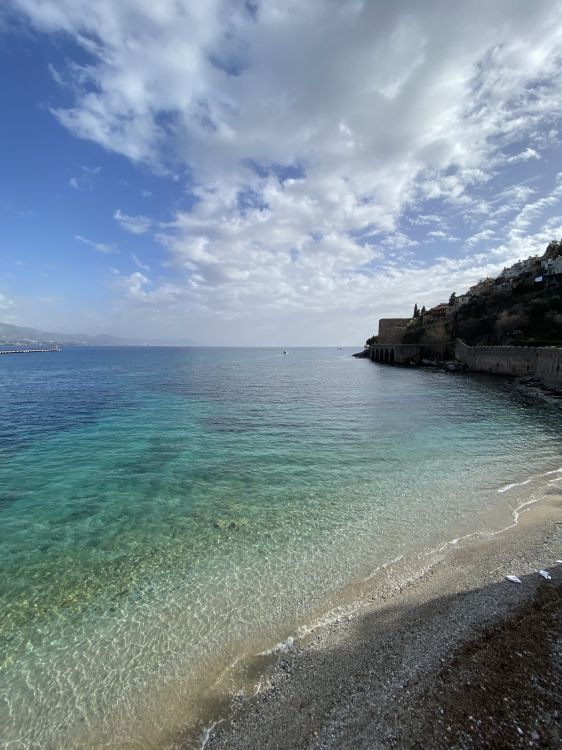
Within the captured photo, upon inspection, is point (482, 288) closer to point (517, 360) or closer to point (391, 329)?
point (391, 329)

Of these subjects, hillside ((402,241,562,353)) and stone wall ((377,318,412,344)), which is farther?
stone wall ((377,318,412,344))

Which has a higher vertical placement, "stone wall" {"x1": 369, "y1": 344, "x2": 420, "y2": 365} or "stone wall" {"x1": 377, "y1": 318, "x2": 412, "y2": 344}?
"stone wall" {"x1": 377, "y1": 318, "x2": 412, "y2": 344}

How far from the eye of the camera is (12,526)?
1074cm

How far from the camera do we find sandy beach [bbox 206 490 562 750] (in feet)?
14.4

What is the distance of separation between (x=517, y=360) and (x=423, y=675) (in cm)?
5633

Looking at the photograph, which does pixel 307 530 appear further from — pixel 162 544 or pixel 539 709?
pixel 539 709

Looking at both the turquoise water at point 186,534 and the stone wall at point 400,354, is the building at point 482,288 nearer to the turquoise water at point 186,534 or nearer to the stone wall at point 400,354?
the stone wall at point 400,354

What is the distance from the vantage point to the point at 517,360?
50250 millimetres

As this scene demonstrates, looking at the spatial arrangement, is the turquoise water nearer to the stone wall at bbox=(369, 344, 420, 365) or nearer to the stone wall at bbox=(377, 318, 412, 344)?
the stone wall at bbox=(369, 344, 420, 365)

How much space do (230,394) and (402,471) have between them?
87.6 feet

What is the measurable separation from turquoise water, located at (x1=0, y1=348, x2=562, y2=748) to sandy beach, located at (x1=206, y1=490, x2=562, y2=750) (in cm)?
93

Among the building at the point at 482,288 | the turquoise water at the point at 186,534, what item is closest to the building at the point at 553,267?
the building at the point at 482,288

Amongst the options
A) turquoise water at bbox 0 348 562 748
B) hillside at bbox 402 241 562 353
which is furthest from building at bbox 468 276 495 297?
turquoise water at bbox 0 348 562 748

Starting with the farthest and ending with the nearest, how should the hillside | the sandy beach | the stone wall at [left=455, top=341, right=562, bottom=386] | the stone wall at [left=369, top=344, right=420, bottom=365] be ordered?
the stone wall at [left=369, top=344, right=420, bottom=365], the hillside, the stone wall at [left=455, top=341, right=562, bottom=386], the sandy beach
